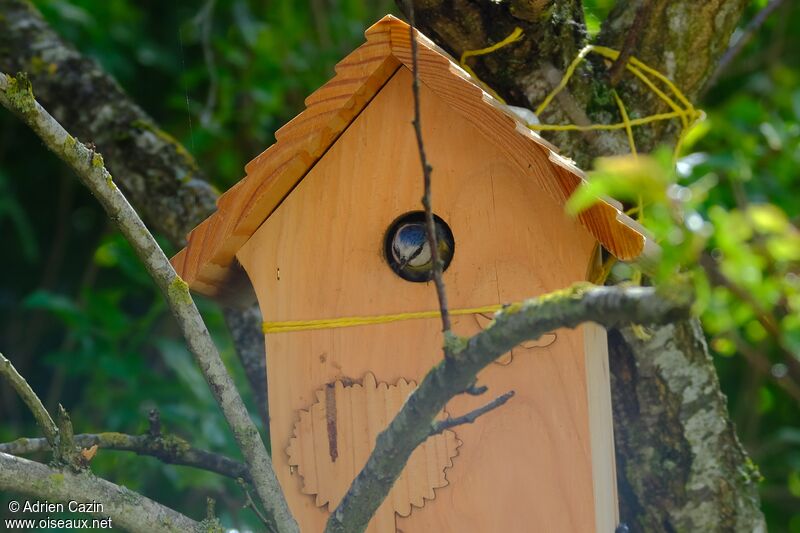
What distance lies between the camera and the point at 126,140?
2.23 meters

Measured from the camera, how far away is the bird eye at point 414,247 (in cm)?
150

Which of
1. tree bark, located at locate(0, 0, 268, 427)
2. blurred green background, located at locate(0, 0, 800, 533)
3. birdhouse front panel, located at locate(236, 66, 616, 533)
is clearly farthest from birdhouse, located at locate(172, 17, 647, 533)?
blurred green background, located at locate(0, 0, 800, 533)

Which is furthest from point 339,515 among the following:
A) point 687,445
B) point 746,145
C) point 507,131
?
point 746,145

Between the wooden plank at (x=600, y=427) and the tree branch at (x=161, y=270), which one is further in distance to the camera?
the wooden plank at (x=600, y=427)

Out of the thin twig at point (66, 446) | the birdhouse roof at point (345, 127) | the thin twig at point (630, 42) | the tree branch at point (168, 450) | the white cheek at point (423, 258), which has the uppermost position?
the thin twig at point (630, 42)

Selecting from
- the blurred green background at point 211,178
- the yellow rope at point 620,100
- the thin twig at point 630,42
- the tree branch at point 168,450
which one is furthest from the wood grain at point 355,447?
the blurred green background at point 211,178

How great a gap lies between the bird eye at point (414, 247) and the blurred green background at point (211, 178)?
147cm

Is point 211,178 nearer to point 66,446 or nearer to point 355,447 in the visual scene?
point 355,447

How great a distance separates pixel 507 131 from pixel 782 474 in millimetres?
2716

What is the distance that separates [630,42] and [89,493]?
1.12 meters

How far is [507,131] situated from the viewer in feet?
4.71

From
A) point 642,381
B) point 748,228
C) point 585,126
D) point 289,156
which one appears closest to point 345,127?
point 289,156

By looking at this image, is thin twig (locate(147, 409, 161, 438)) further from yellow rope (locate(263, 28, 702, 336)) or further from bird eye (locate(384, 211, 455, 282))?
bird eye (locate(384, 211, 455, 282))

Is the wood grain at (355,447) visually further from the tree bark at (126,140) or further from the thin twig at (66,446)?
the tree bark at (126,140)
